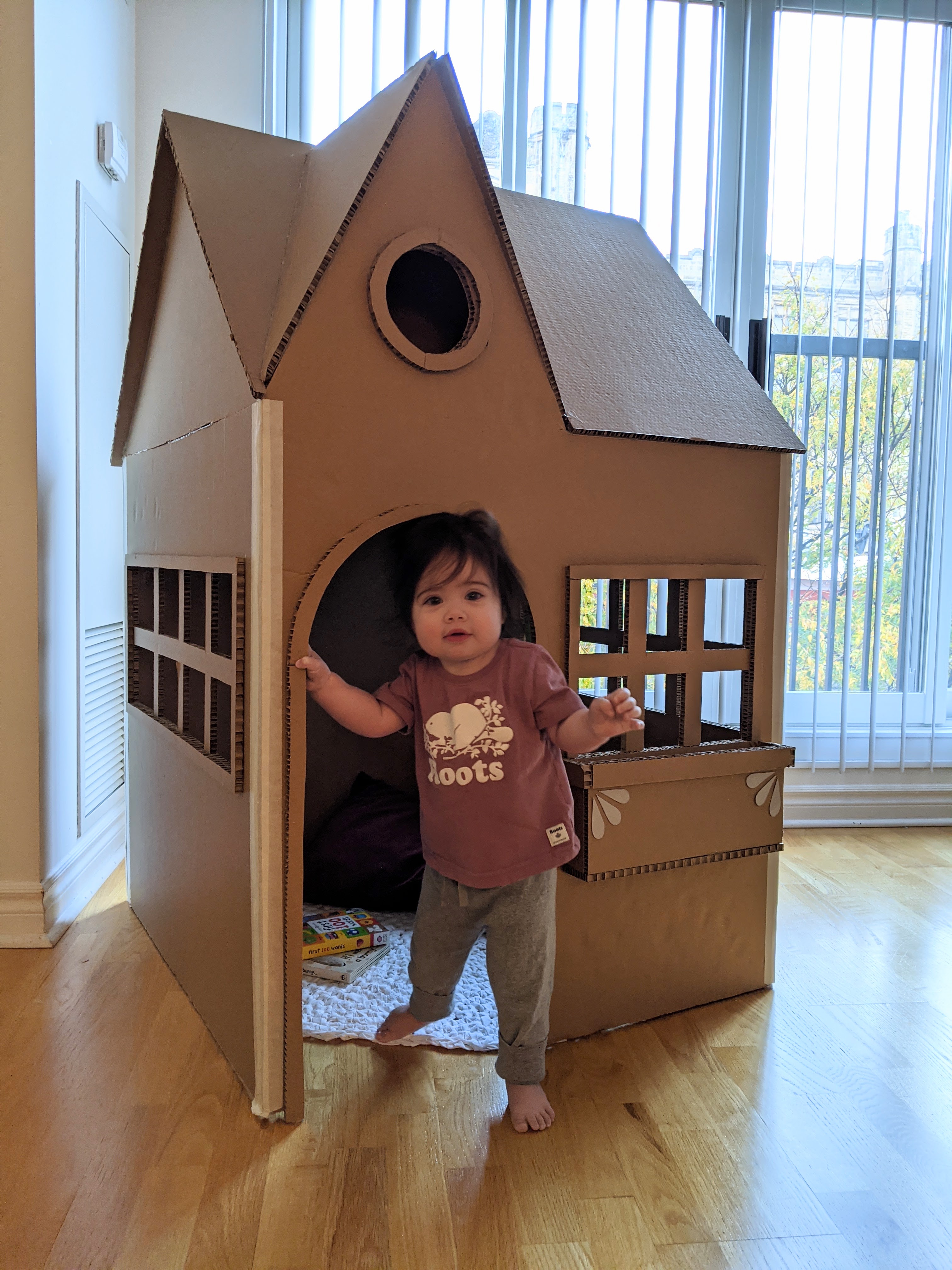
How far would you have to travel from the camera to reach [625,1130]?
1.30 metres

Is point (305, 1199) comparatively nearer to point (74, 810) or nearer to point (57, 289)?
point (74, 810)

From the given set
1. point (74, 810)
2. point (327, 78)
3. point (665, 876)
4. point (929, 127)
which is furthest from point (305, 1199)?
point (929, 127)

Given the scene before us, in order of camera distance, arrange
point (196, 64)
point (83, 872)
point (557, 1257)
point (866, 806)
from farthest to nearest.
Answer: point (866, 806) → point (196, 64) → point (83, 872) → point (557, 1257)

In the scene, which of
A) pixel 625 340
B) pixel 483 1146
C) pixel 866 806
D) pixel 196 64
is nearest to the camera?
pixel 483 1146

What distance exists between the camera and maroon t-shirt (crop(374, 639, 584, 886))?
1.33 metres

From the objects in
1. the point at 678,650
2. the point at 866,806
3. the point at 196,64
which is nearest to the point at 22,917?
the point at 678,650

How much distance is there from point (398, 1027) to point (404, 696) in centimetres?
54

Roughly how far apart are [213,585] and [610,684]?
106 centimetres

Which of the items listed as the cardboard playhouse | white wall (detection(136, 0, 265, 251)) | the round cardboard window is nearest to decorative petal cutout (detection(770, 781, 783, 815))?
the cardboard playhouse

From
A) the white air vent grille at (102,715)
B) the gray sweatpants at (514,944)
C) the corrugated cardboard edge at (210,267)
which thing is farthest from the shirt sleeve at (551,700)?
the white air vent grille at (102,715)

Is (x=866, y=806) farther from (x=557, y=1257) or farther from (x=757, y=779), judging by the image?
(x=557, y=1257)

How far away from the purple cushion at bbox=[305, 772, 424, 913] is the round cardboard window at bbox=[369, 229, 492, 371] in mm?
997

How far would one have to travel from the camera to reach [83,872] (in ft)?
7.03

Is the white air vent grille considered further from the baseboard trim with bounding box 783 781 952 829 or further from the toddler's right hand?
the baseboard trim with bounding box 783 781 952 829
